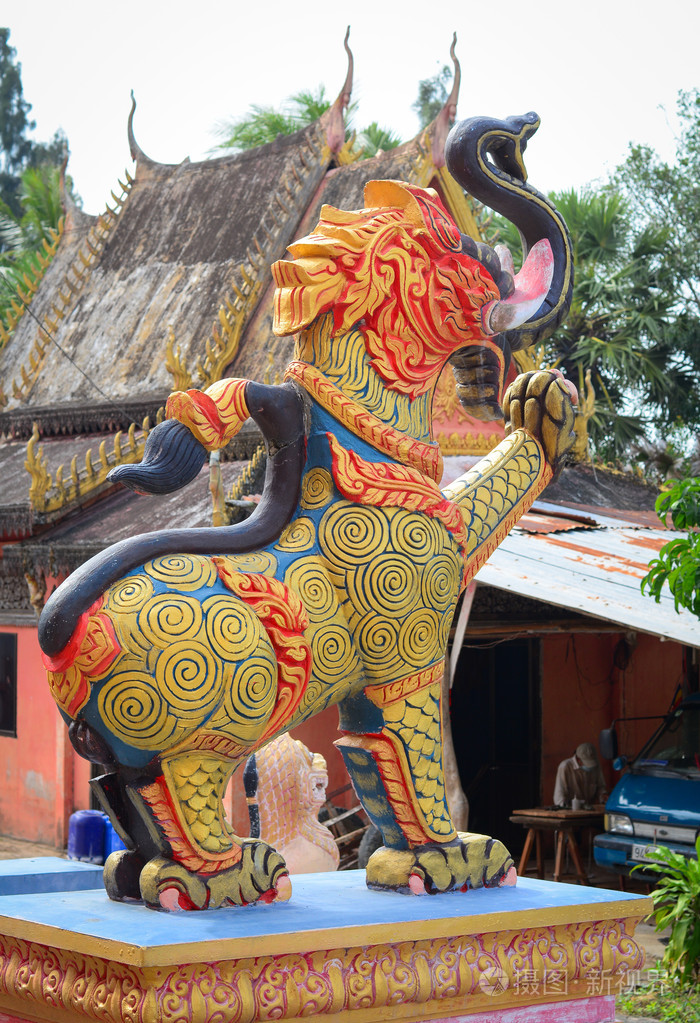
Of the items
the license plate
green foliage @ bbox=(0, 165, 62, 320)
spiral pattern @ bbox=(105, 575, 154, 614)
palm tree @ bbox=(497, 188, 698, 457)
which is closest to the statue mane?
spiral pattern @ bbox=(105, 575, 154, 614)

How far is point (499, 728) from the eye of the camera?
37.6ft

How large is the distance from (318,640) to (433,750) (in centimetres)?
45

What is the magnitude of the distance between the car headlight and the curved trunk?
6.04m

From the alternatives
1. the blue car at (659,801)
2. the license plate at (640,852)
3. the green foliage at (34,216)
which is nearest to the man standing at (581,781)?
the blue car at (659,801)

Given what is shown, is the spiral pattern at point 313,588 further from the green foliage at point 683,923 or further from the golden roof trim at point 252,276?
the golden roof trim at point 252,276

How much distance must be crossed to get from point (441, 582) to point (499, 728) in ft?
27.6

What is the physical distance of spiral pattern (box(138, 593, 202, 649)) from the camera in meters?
2.87

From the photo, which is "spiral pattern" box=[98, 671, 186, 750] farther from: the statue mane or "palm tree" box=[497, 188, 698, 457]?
"palm tree" box=[497, 188, 698, 457]

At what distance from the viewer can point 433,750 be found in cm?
329

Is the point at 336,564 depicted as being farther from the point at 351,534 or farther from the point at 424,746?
the point at 424,746

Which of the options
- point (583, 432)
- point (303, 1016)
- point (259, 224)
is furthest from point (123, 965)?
point (259, 224)

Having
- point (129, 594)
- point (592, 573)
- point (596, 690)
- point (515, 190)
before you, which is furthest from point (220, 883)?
point (596, 690)

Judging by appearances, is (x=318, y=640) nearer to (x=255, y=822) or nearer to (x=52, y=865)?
(x=52, y=865)

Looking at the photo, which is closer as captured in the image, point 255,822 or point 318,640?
point 318,640
